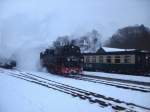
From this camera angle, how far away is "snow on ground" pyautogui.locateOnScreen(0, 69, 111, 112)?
11.1ft

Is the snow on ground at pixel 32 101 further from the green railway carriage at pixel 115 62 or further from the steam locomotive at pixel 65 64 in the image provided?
the steam locomotive at pixel 65 64

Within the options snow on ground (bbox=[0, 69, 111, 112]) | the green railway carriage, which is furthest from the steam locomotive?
snow on ground (bbox=[0, 69, 111, 112])

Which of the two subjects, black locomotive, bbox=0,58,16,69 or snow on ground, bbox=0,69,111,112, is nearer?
snow on ground, bbox=0,69,111,112

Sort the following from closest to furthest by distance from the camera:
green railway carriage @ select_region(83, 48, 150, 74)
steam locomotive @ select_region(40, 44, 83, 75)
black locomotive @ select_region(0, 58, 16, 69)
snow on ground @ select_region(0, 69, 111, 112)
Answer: snow on ground @ select_region(0, 69, 111, 112) → black locomotive @ select_region(0, 58, 16, 69) → green railway carriage @ select_region(83, 48, 150, 74) → steam locomotive @ select_region(40, 44, 83, 75)

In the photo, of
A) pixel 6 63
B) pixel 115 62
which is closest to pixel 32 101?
pixel 6 63

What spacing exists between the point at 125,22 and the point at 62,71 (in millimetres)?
3938

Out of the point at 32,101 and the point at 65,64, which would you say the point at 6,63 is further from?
the point at 65,64

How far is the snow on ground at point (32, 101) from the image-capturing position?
3396mm

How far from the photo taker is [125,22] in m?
4.72

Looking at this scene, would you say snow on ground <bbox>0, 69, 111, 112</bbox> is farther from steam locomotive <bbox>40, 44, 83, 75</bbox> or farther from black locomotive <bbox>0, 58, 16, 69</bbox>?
steam locomotive <bbox>40, 44, 83, 75</bbox>

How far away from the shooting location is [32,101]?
3.62m

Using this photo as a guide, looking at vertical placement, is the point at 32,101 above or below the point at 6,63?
below

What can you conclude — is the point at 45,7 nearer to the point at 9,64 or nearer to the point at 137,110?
the point at 9,64

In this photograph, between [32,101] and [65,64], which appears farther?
[65,64]
